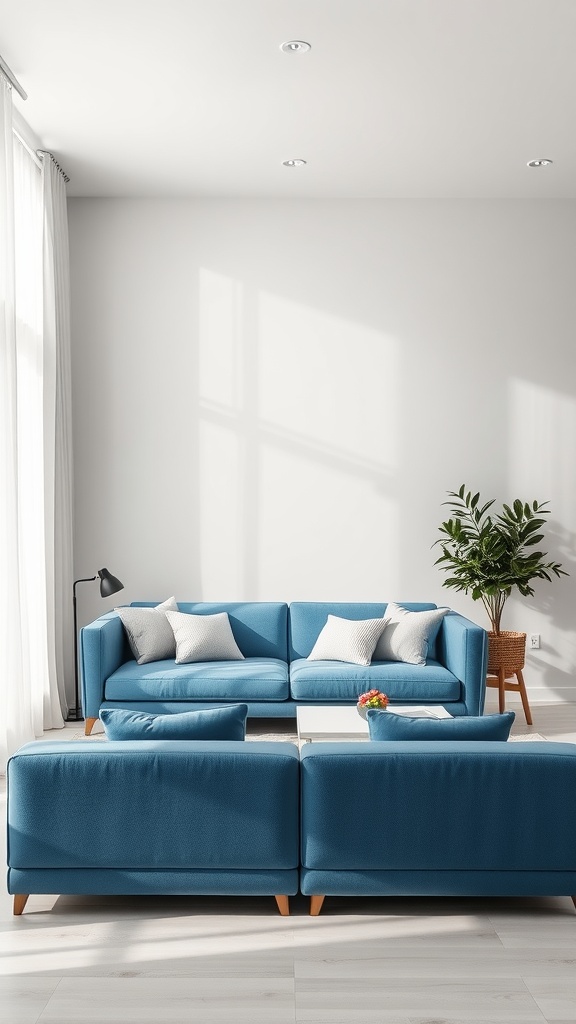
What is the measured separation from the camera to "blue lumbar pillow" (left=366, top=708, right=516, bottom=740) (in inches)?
119

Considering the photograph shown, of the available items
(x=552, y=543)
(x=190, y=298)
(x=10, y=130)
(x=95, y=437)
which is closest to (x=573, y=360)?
(x=552, y=543)

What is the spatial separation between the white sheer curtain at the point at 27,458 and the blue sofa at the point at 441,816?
2.16 meters

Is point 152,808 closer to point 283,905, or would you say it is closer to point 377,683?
point 283,905

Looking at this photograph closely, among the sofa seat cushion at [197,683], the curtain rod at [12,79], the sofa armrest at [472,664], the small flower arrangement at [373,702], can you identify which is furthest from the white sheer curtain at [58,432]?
the sofa armrest at [472,664]

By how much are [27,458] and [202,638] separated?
1.43m

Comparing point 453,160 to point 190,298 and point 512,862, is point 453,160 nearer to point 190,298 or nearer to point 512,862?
point 190,298

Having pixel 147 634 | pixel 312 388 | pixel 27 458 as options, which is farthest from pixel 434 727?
pixel 312 388

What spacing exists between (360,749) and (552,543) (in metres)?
3.68

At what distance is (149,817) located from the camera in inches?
112

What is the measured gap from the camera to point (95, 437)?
6.08m

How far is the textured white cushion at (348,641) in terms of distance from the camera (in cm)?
514

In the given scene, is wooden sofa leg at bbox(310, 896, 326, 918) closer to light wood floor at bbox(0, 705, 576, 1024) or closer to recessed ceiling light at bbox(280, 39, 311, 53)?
light wood floor at bbox(0, 705, 576, 1024)

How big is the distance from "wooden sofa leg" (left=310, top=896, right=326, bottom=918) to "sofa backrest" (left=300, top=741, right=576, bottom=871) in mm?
142

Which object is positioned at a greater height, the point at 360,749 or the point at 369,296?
the point at 369,296
